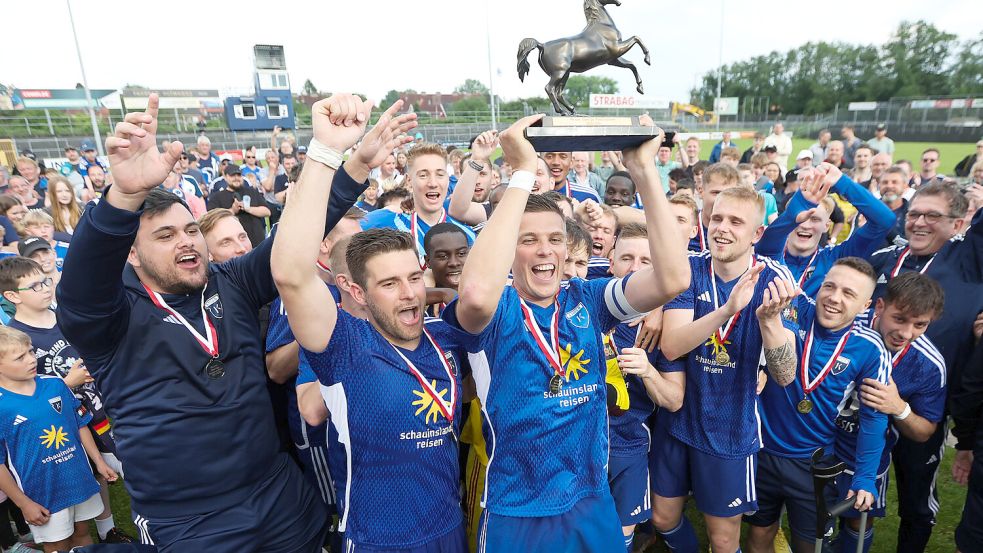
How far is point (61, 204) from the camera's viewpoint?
746 cm

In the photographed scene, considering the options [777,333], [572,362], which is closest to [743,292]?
[777,333]

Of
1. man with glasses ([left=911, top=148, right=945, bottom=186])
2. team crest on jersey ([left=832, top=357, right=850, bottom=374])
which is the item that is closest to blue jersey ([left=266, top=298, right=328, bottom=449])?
team crest on jersey ([left=832, top=357, right=850, bottom=374])

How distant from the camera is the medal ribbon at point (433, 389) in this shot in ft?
7.34

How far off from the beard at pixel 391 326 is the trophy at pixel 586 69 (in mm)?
953

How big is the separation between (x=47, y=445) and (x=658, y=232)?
4018 mm

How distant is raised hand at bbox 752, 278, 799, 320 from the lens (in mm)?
2471

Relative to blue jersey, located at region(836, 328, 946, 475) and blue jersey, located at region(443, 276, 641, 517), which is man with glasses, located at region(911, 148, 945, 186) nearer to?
blue jersey, located at region(836, 328, 946, 475)

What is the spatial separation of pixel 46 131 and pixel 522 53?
4263 cm

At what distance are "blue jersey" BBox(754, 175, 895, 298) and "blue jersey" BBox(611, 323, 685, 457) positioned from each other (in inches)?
70.1

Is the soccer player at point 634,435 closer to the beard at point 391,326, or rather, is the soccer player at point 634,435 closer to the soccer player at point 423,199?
the beard at point 391,326

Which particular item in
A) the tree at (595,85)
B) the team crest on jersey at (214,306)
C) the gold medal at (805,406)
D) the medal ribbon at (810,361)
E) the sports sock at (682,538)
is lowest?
the sports sock at (682,538)

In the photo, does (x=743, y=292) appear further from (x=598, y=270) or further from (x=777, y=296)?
(x=598, y=270)

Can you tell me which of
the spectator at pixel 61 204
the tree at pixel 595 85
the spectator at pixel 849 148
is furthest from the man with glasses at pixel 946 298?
the tree at pixel 595 85

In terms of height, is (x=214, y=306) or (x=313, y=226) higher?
(x=313, y=226)
